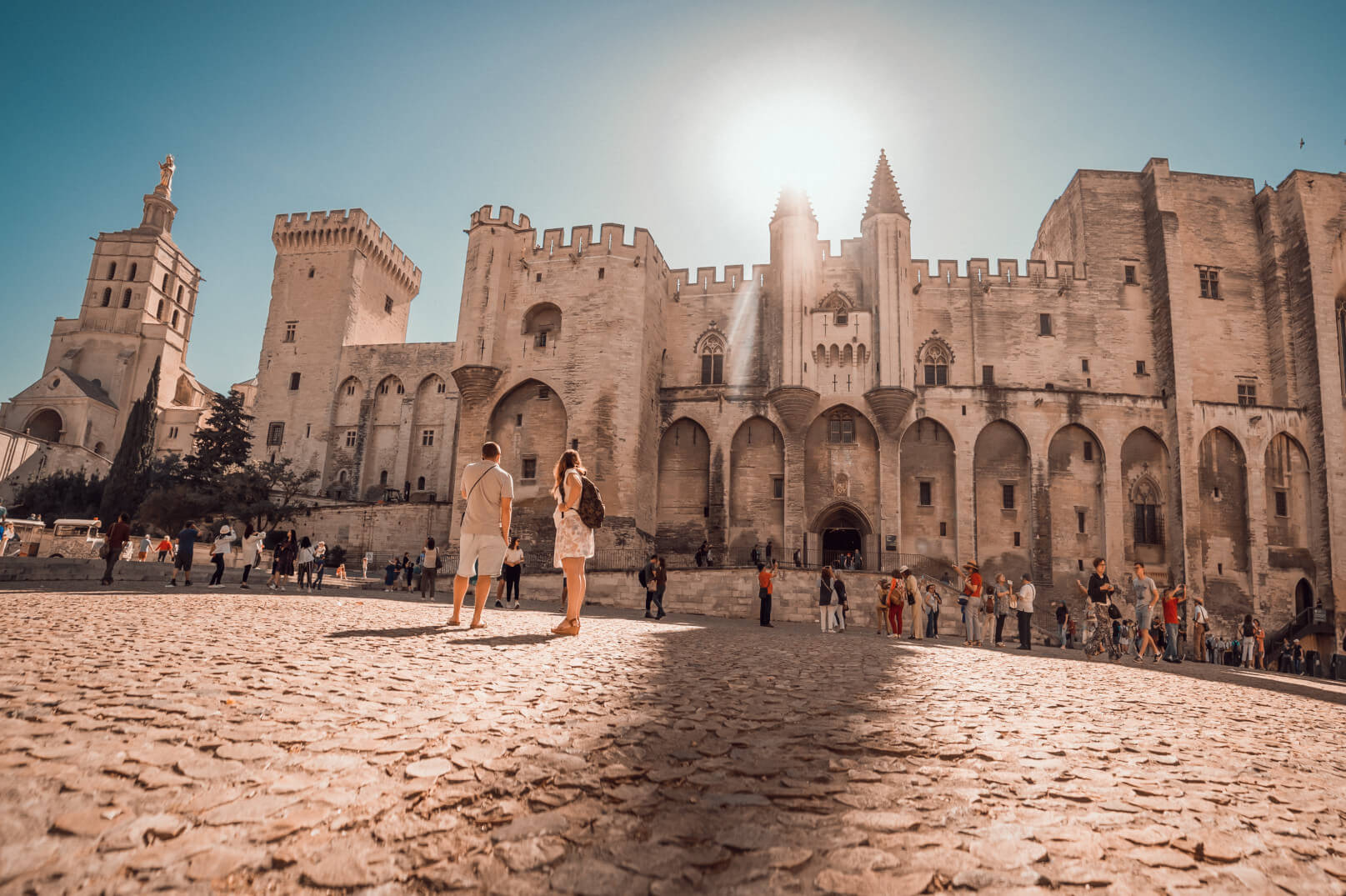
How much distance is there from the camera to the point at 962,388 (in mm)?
28875

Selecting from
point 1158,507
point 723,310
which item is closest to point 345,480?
point 723,310

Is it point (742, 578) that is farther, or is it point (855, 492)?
point (855, 492)

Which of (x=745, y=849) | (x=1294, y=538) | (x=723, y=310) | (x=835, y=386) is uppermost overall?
(x=723, y=310)

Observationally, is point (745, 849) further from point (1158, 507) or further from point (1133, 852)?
point (1158, 507)

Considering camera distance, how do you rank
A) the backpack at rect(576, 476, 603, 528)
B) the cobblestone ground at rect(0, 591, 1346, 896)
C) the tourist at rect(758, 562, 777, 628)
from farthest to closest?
the tourist at rect(758, 562, 777, 628)
the backpack at rect(576, 476, 603, 528)
the cobblestone ground at rect(0, 591, 1346, 896)

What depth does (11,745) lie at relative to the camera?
2484mm

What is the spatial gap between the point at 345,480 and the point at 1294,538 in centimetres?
4403

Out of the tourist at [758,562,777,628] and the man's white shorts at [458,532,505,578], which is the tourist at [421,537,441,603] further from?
the man's white shorts at [458,532,505,578]

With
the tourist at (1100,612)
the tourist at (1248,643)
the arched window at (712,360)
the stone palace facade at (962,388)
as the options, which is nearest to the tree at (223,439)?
the stone palace facade at (962,388)

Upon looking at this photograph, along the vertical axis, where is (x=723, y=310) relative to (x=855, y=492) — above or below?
above

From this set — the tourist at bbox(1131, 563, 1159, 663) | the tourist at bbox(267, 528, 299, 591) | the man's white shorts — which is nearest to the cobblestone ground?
the man's white shorts

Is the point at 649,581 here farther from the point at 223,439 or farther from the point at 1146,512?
the point at 223,439

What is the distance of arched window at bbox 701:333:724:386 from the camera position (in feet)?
106

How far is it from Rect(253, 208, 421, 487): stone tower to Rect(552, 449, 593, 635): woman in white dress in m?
36.1
